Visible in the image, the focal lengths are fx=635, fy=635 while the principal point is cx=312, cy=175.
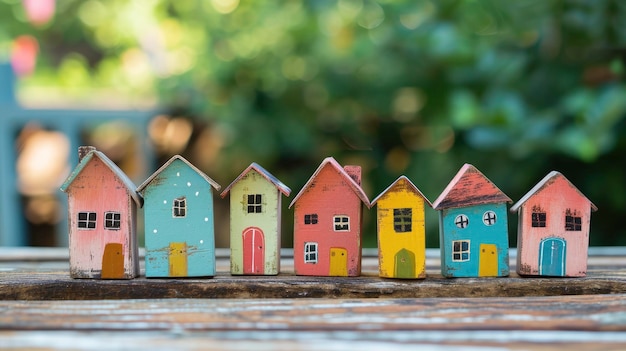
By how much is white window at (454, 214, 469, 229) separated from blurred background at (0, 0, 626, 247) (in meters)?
0.69

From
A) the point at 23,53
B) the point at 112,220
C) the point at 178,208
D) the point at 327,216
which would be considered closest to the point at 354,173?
the point at 327,216

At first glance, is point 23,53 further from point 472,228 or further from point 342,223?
point 472,228

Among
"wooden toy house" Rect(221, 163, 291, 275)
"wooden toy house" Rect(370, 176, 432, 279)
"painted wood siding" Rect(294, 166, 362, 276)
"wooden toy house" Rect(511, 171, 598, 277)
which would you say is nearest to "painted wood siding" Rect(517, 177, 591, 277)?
"wooden toy house" Rect(511, 171, 598, 277)

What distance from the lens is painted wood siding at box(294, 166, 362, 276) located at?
0.99m

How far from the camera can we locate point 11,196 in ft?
11.0

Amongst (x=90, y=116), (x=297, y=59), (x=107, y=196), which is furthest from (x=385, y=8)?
(x=90, y=116)

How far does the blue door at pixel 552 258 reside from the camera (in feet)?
3.17

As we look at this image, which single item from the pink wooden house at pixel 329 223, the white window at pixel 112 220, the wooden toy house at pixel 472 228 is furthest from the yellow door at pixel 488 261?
the white window at pixel 112 220

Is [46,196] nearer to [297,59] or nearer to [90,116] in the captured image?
[90,116]

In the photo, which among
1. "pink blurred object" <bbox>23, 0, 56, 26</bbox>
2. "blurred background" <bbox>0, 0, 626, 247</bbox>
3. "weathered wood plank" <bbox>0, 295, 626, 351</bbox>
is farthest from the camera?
"pink blurred object" <bbox>23, 0, 56, 26</bbox>

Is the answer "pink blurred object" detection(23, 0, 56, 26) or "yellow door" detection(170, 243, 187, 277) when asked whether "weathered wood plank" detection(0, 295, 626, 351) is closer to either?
"yellow door" detection(170, 243, 187, 277)

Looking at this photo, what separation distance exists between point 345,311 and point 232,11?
7.75 feet

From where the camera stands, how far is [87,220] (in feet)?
3.25

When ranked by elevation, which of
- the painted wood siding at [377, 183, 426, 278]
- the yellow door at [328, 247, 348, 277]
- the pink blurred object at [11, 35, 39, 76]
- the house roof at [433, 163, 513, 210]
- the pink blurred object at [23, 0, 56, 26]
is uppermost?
the pink blurred object at [23, 0, 56, 26]
